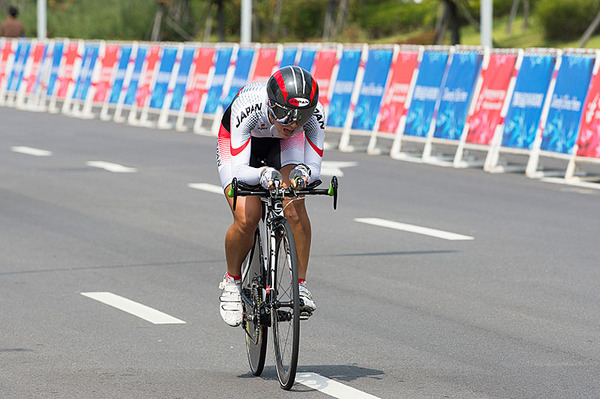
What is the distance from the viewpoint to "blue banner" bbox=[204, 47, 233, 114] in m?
25.4

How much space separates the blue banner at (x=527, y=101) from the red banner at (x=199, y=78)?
30.5ft

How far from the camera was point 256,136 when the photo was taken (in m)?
6.96

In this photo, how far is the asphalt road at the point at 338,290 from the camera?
22.2 ft

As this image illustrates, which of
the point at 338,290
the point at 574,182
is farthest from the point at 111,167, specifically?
the point at 338,290

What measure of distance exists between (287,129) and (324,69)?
15.9m

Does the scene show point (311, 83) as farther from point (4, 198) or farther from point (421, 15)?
point (421, 15)

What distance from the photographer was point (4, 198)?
574 inches

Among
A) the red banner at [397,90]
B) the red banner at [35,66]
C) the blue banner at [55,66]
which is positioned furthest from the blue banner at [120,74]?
the red banner at [397,90]

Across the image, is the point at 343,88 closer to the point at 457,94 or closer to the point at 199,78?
the point at 457,94

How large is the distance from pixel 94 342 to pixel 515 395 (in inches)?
101

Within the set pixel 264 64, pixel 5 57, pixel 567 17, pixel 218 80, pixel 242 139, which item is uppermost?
pixel 567 17

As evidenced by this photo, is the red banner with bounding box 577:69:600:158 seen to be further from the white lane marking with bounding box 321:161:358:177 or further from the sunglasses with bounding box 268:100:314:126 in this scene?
the sunglasses with bounding box 268:100:314:126

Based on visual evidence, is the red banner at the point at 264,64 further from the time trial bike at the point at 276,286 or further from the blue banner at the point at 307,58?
the time trial bike at the point at 276,286

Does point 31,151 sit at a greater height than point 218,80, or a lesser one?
lesser
